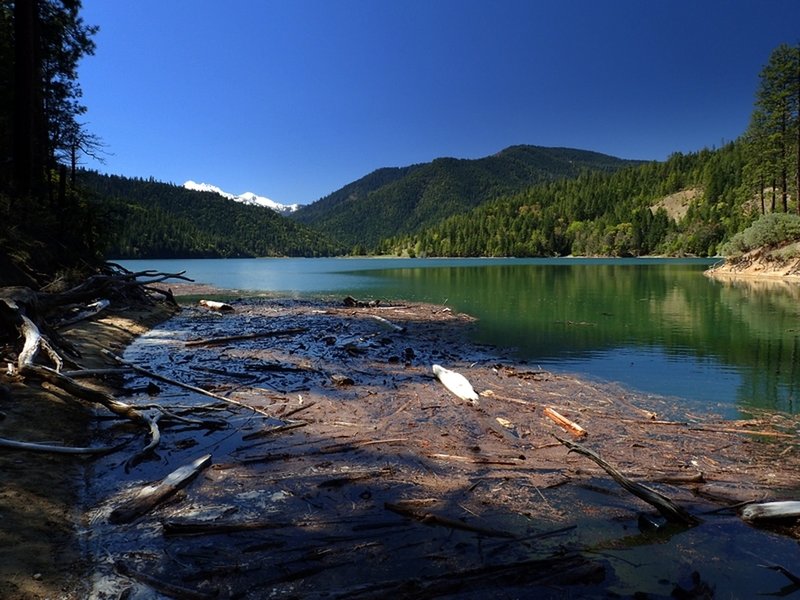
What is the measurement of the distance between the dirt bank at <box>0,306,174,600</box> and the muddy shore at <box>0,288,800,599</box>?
29 millimetres

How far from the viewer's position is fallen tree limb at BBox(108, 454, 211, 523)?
5816 millimetres

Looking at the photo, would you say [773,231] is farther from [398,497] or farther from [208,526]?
[208,526]

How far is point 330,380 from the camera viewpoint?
14.0 meters

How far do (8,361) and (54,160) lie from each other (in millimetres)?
25183

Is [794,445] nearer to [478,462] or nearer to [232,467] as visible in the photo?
[478,462]

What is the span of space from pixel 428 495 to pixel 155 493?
11.8 feet

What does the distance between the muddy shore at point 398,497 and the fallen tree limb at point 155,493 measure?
0.12 m

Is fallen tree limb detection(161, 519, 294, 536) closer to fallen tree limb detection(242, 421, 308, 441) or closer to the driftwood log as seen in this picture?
the driftwood log

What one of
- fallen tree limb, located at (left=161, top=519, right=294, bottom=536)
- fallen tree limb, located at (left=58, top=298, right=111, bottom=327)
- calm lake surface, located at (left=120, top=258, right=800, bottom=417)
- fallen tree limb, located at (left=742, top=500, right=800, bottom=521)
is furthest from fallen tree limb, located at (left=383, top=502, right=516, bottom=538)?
fallen tree limb, located at (left=58, top=298, right=111, bottom=327)

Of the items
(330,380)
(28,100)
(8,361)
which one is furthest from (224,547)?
(28,100)

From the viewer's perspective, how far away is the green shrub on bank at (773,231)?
176 ft

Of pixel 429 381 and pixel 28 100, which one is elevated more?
pixel 28 100

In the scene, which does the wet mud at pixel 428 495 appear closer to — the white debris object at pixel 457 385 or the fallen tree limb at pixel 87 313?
the white debris object at pixel 457 385

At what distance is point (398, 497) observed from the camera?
662 centimetres
